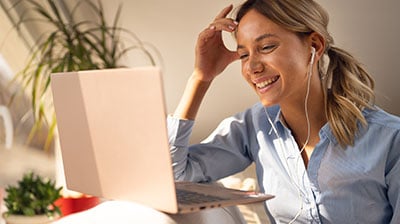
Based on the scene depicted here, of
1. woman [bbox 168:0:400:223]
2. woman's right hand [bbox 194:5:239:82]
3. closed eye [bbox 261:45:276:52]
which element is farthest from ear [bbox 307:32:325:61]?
woman's right hand [bbox 194:5:239:82]

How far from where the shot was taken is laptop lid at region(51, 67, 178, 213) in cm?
99

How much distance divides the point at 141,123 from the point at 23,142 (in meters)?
1.99

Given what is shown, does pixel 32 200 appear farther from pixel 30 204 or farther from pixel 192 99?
pixel 192 99

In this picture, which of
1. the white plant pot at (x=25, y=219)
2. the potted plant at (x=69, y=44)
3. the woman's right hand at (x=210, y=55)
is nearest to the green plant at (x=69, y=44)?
the potted plant at (x=69, y=44)

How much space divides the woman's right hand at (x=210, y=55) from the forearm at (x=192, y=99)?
14 millimetres

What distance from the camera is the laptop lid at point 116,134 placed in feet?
3.25

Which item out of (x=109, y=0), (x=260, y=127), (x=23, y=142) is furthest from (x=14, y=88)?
(x=260, y=127)

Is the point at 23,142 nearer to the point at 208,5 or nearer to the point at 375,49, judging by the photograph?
the point at 208,5

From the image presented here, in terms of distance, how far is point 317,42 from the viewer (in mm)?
1539

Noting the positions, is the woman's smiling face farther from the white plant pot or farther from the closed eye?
the white plant pot

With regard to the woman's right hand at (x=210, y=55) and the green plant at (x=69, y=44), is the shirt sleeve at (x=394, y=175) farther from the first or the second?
the green plant at (x=69, y=44)

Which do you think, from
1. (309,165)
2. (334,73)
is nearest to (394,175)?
(309,165)

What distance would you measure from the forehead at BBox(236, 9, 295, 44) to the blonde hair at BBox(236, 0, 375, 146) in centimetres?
1

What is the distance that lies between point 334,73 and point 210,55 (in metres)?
0.35
